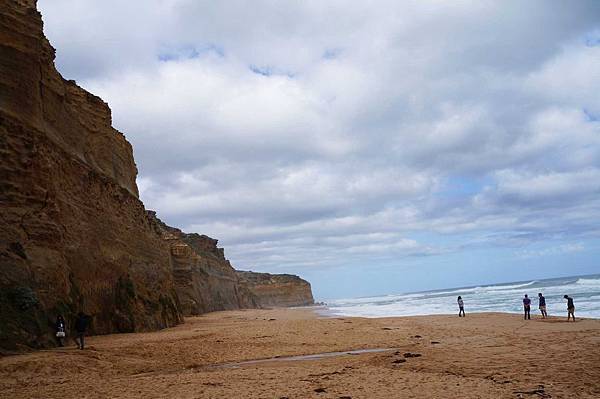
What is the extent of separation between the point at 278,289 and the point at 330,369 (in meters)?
100

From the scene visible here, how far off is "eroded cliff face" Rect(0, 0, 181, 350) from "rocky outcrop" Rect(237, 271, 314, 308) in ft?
257

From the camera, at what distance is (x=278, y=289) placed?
359ft

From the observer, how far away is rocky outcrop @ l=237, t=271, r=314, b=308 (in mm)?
106306

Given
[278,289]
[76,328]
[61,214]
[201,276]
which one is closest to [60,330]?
[76,328]

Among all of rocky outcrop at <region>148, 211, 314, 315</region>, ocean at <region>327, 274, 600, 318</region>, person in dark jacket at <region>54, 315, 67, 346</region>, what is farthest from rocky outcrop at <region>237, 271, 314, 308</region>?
person in dark jacket at <region>54, 315, 67, 346</region>

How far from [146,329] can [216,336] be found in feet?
15.3

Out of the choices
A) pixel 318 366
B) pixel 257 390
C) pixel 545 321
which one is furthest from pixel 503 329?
pixel 257 390

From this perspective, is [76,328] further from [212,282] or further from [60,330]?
[212,282]

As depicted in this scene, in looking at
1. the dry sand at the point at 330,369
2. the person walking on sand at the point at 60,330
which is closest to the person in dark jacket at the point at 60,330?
the person walking on sand at the point at 60,330

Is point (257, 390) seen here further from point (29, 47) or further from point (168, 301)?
point (168, 301)

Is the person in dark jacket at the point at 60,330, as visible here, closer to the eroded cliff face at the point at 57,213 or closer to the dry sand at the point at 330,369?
the eroded cliff face at the point at 57,213

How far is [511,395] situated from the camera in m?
7.38

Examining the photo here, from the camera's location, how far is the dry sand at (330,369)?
817cm

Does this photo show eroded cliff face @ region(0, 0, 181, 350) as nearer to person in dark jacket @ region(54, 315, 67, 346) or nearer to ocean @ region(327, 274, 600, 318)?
person in dark jacket @ region(54, 315, 67, 346)
